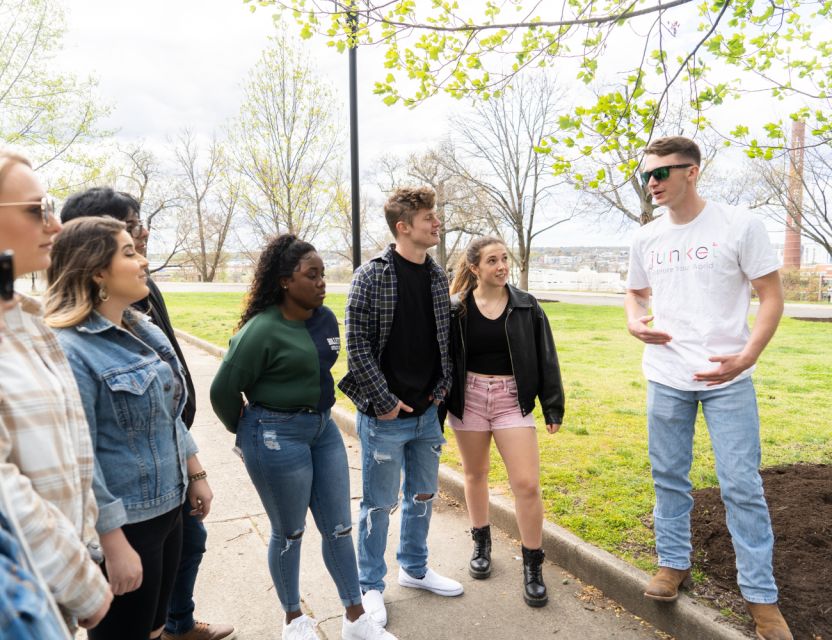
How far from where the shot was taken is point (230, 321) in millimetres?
17547

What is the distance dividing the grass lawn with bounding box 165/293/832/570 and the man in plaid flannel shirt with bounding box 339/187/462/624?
121 cm

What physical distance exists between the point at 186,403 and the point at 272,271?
0.72m

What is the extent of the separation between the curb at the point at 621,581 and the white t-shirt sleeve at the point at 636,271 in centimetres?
158

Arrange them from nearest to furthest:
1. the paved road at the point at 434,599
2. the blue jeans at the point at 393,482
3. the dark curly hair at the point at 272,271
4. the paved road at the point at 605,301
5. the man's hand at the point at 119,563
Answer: the man's hand at the point at 119,563 → the dark curly hair at the point at 272,271 → the paved road at the point at 434,599 → the blue jeans at the point at 393,482 → the paved road at the point at 605,301

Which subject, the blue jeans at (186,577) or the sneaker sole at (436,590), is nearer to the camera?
the blue jeans at (186,577)

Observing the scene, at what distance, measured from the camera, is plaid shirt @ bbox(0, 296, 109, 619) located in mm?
1258

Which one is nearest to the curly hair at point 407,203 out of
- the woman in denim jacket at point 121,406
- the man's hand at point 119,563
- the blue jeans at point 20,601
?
the woman in denim jacket at point 121,406

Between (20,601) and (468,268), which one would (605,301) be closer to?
(468,268)

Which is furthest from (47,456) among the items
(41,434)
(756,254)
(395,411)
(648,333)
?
(756,254)

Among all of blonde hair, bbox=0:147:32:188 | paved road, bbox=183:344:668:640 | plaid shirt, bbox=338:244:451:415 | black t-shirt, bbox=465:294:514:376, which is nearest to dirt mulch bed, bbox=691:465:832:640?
paved road, bbox=183:344:668:640

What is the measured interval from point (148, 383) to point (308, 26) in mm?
3369

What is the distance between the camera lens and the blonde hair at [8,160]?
147 cm

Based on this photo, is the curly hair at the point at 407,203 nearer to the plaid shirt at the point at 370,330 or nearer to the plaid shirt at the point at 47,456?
the plaid shirt at the point at 370,330

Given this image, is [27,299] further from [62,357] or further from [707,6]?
[707,6]
